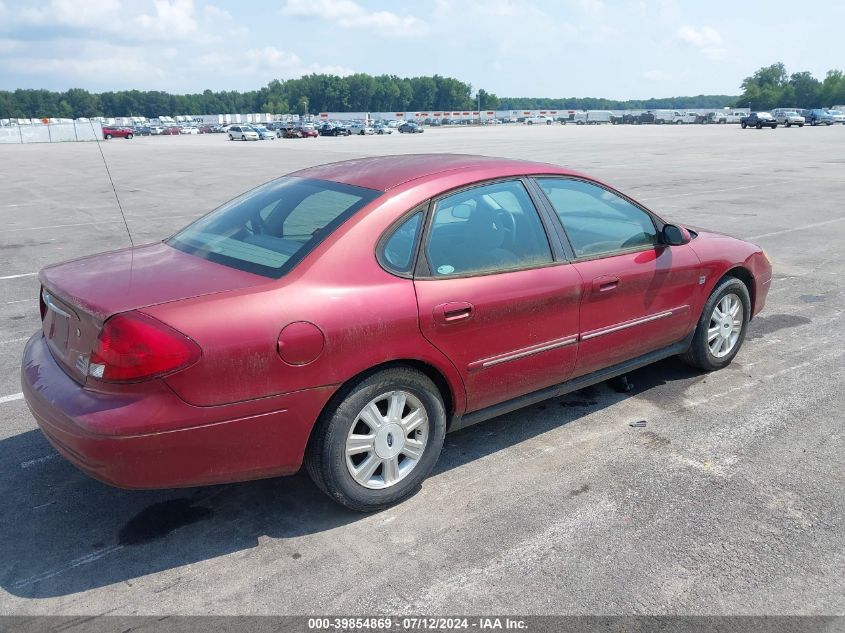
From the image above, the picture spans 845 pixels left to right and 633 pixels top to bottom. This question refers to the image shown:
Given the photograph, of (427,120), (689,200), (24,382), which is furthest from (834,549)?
(427,120)

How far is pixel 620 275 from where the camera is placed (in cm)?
418

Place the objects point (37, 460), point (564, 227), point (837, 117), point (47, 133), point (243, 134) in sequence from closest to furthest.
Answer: point (37, 460) < point (564, 227) < point (243, 134) < point (47, 133) < point (837, 117)

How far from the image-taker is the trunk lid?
298cm

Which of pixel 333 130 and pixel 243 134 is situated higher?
pixel 333 130

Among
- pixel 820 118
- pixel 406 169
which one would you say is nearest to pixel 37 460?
pixel 406 169

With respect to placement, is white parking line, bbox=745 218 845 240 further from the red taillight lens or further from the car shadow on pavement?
the red taillight lens

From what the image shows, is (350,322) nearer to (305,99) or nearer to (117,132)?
(117,132)

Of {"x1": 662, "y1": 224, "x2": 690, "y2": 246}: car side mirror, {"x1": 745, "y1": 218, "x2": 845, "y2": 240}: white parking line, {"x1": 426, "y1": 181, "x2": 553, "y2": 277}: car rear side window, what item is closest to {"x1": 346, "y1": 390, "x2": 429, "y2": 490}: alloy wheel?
{"x1": 426, "y1": 181, "x2": 553, "y2": 277}: car rear side window

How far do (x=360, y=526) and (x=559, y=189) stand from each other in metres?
2.20

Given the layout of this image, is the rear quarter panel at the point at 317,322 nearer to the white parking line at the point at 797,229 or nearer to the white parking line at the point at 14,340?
the white parking line at the point at 14,340

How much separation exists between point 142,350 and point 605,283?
2523 millimetres

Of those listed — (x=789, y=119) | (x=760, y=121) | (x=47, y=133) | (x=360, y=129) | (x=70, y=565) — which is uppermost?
(x=789, y=119)

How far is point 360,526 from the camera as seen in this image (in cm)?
331

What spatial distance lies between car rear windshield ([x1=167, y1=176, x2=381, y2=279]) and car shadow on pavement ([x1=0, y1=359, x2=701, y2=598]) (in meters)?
1.15
